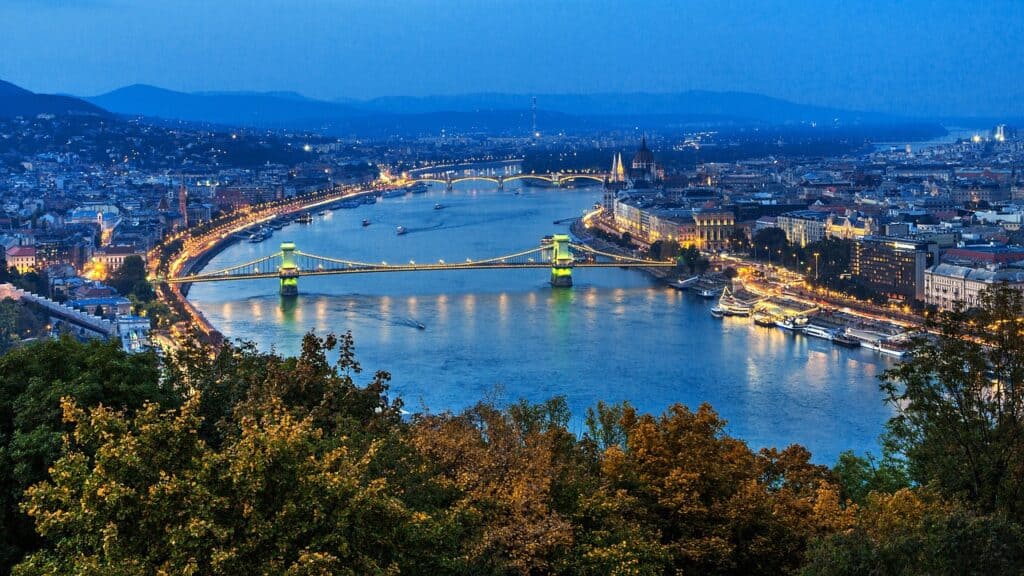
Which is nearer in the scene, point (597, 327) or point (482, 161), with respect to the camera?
point (597, 327)

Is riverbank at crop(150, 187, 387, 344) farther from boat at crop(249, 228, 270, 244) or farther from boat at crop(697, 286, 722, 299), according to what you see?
boat at crop(697, 286, 722, 299)

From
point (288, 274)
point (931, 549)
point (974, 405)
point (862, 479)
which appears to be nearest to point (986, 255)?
point (288, 274)

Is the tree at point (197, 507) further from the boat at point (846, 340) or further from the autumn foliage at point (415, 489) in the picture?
the boat at point (846, 340)

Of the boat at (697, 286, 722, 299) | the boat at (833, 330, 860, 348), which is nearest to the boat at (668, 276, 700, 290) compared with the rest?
the boat at (697, 286, 722, 299)

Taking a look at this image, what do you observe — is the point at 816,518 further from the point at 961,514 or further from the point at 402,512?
the point at 402,512

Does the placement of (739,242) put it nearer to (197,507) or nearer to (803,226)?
(803,226)

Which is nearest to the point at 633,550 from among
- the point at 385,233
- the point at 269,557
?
the point at 269,557
